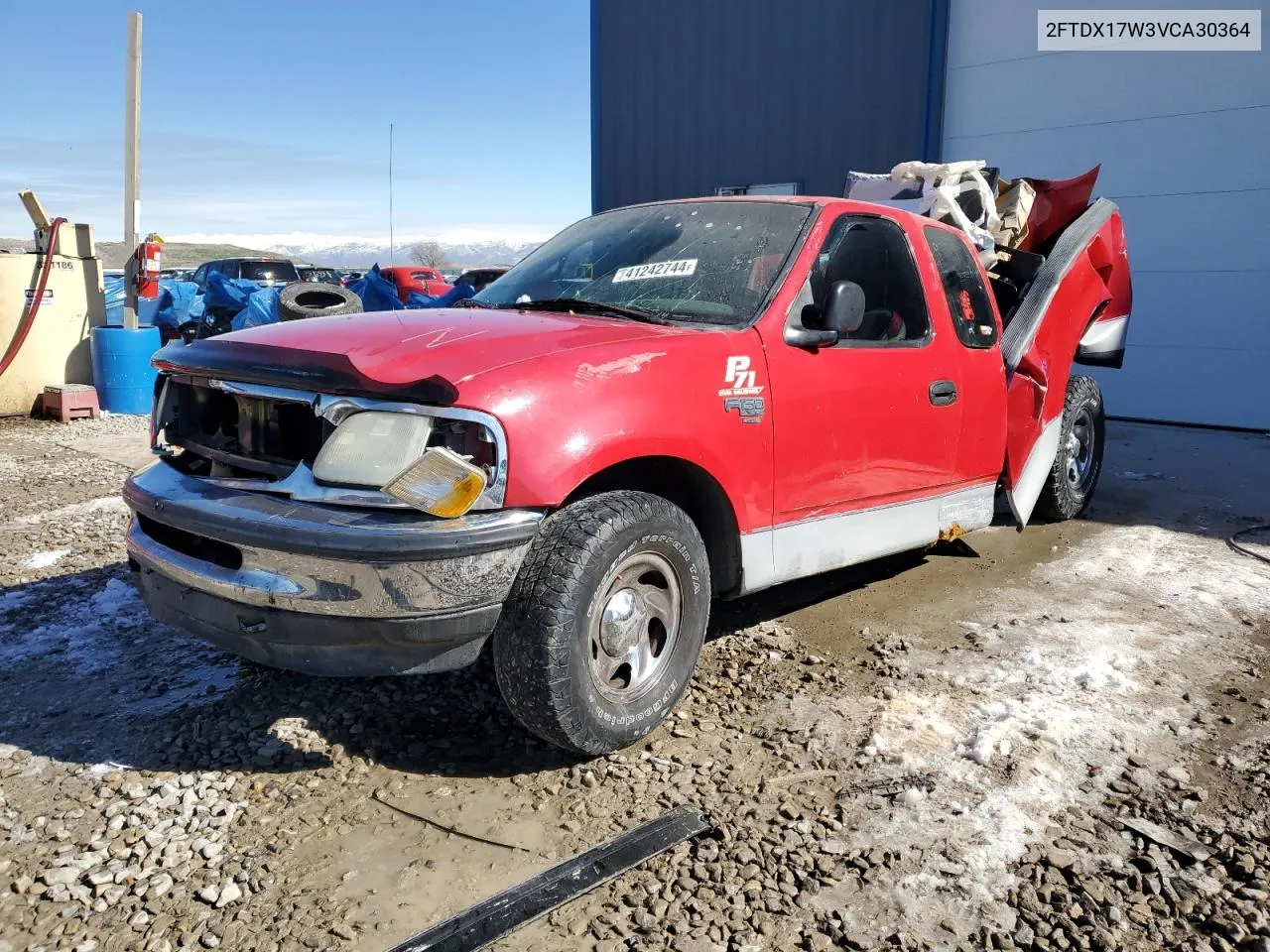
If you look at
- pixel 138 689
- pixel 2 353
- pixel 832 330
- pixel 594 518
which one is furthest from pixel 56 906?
pixel 2 353

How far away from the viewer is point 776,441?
3.36 meters

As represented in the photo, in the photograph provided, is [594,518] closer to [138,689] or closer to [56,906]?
[56,906]

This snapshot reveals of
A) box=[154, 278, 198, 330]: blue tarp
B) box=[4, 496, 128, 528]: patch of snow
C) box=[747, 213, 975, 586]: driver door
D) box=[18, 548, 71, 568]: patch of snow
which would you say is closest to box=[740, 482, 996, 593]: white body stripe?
box=[747, 213, 975, 586]: driver door

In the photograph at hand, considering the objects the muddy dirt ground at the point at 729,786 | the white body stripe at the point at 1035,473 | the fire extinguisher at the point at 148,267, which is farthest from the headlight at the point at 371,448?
the fire extinguisher at the point at 148,267

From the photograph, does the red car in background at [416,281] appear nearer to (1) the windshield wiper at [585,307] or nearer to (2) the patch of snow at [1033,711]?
(1) the windshield wiper at [585,307]

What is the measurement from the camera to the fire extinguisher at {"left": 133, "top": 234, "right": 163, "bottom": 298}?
10.3m

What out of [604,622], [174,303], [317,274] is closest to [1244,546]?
[604,622]

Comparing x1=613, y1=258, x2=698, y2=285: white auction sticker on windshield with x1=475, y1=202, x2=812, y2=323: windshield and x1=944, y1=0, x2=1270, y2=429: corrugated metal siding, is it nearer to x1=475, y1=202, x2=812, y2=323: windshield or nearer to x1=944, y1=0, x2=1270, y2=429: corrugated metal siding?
x1=475, y1=202, x2=812, y2=323: windshield

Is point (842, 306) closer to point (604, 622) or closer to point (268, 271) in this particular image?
point (604, 622)

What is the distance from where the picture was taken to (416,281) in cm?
1905

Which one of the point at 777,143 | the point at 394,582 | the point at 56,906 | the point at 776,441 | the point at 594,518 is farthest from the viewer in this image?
the point at 777,143

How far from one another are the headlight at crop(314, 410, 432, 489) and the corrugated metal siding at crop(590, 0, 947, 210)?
966 cm

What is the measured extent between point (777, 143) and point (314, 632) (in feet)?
34.8

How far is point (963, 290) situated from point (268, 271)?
15630 millimetres
